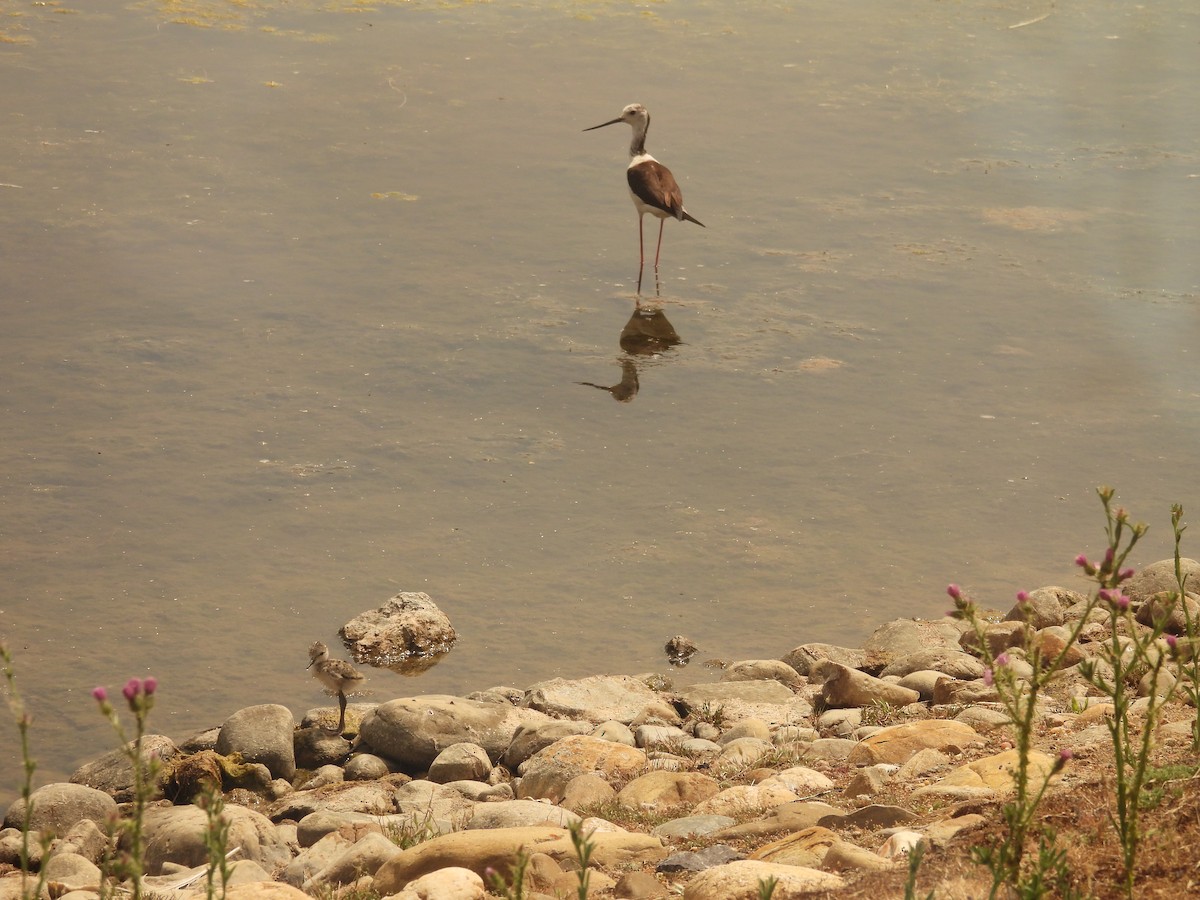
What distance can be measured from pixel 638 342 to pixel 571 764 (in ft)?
16.5

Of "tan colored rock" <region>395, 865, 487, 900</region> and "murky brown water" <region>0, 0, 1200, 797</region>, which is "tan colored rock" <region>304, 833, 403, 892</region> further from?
"murky brown water" <region>0, 0, 1200, 797</region>

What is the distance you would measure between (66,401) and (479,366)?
2.44 meters

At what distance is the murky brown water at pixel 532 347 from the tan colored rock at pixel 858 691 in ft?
2.59

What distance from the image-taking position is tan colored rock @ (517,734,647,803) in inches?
205

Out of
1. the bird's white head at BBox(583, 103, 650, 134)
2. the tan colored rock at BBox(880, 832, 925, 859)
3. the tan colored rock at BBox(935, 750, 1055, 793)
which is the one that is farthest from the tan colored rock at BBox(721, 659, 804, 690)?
the bird's white head at BBox(583, 103, 650, 134)

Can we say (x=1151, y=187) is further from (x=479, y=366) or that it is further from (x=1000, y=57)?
(x=479, y=366)

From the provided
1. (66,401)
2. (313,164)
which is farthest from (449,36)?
(66,401)

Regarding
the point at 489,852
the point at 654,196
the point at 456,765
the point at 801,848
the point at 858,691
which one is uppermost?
the point at 654,196

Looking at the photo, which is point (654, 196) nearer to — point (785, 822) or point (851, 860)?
point (785, 822)

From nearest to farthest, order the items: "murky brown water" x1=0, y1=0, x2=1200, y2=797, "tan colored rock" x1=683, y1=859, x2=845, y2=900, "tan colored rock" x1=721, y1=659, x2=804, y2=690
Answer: "tan colored rock" x1=683, y1=859, x2=845, y2=900 → "tan colored rock" x1=721, y1=659, x2=804, y2=690 → "murky brown water" x1=0, y1=0, x2=1200, y2=797

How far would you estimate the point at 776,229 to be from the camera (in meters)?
12.0

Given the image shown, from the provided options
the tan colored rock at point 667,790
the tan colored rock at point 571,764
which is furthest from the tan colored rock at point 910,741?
the tan colored rock at point 571,764

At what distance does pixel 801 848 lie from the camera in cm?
385

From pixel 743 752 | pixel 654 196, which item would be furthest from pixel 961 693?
pixel 654 196
